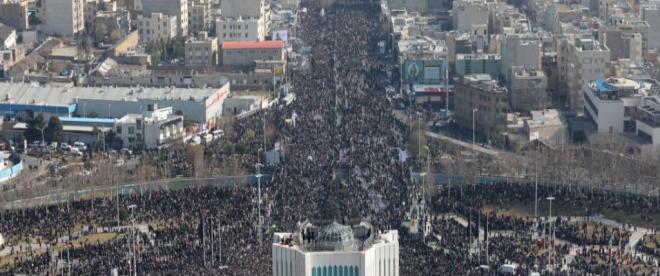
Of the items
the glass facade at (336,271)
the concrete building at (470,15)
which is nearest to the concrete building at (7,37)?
the concrete building at (470,15)

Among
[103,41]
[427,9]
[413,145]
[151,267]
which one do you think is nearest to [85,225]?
→ [151,267]

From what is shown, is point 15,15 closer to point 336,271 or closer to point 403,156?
point 403,156

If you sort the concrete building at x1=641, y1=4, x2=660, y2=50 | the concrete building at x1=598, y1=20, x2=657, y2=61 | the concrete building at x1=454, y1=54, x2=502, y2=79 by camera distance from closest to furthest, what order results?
the concrete building at x1=454, y1=54, x2=502, y2=79 → the concrete building at x1=598, y1=20, x2=657, y2=61 → the concrete building at x1=641, y1=4, x2=660, y2=50

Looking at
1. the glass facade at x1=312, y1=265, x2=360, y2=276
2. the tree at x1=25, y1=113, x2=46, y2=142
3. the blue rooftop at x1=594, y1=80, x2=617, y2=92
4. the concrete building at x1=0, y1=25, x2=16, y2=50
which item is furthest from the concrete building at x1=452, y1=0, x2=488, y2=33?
the glass facade at x1=312, y1=265, x2=360, y2=276

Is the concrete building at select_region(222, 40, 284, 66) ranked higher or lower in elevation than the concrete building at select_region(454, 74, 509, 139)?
higher

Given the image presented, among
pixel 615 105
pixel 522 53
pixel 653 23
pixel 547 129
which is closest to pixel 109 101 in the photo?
pixel 522 53

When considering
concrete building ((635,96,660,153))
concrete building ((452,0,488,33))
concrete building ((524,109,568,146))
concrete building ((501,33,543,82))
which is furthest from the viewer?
concrete building ((452,0,488,33))

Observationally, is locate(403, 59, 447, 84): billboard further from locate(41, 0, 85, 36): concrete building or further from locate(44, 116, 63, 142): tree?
locate(41, 0, 85, 36): concrete building
